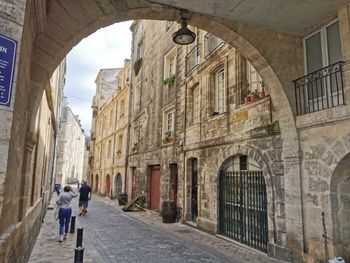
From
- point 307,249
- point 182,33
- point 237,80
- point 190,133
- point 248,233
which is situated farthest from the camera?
point 190,133

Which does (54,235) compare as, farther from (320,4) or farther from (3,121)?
(320,4)

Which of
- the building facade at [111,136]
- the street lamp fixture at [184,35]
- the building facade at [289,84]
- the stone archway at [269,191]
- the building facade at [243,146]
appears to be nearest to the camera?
the building facade at [289,84]

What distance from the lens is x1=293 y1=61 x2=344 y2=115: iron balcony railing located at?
567cm

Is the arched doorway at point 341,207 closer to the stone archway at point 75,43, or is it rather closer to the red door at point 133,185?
the stone archway at point 75,43

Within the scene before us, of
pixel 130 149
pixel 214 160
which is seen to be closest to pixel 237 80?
pixel 214 160

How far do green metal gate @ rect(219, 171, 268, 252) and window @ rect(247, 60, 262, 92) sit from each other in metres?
2.34

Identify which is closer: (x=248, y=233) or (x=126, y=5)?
(x=126, y=5)

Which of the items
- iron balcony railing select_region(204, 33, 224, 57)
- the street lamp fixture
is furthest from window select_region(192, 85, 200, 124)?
the street lamp fixture

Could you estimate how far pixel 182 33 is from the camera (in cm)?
500

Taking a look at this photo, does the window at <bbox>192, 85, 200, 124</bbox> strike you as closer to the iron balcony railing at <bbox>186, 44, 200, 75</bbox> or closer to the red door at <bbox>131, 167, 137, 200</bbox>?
the iron balcony railing at <bbox>186, 44, 200, 75</bbox>

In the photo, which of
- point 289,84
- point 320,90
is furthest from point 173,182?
point 320,90

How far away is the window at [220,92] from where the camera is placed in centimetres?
986

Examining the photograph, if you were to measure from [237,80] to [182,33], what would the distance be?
4.09 meters

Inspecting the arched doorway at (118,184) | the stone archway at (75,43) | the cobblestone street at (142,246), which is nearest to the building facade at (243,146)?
the stone archway at (75,43)
